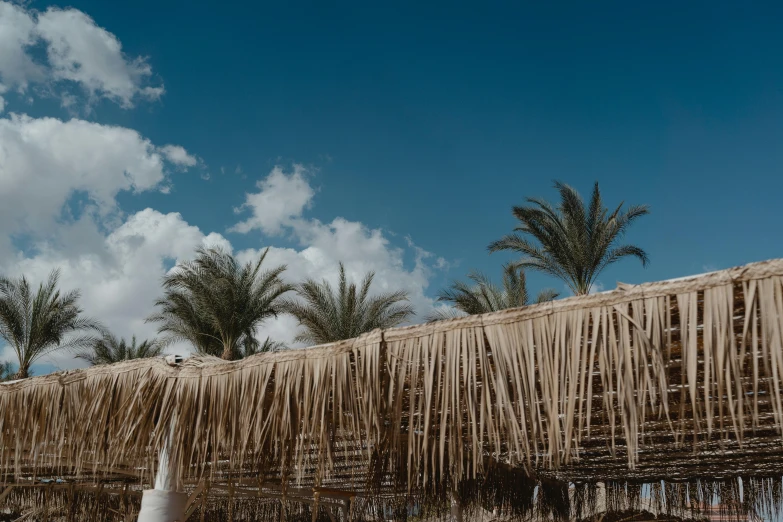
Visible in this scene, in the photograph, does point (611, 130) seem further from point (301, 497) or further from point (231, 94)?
point (301, 497)

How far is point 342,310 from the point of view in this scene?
14.5 metres

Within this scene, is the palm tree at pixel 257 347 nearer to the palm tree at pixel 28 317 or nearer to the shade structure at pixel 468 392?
the palm tree at pixel 28 317

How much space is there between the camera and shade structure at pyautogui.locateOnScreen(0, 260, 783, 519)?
2613 mm

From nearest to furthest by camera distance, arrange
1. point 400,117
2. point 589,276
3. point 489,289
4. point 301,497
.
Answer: point 301,497
point 589,276
point 400,117
point 489,289

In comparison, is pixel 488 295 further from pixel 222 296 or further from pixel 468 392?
pixel 468 392


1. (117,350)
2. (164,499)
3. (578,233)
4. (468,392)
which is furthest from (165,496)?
(117,350)

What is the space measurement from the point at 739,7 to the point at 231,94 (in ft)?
26.9

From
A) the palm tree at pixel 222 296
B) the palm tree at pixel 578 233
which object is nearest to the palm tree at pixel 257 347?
the palm tree at pixel 222 296

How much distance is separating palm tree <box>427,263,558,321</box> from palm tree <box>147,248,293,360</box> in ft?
12.7

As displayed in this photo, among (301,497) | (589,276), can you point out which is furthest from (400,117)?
(301,497)

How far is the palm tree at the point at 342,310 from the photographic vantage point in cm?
1434

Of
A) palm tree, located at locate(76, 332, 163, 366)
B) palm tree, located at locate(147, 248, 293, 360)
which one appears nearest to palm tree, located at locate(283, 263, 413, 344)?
palm tree, located at locate(147, 248, 293, 360)

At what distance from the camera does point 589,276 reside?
41.0ft

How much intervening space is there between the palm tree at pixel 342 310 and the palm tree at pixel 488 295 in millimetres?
1003
